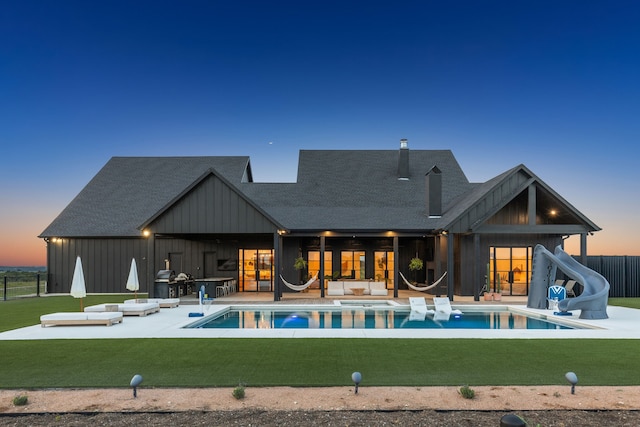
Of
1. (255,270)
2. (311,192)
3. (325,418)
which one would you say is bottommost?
(325,418)

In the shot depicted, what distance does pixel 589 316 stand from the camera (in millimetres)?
13797

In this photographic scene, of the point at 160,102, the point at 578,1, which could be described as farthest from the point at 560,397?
the point at 160,102

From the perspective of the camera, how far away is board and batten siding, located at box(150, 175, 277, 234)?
18281 mm

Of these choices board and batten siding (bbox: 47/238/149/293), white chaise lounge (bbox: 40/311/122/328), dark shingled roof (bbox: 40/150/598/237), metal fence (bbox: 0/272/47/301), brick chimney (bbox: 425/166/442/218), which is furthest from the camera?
board and batten siding (bbox: 47/238/149/293)

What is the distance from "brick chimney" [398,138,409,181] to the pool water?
469 inches

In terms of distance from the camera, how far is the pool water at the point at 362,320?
13172mm

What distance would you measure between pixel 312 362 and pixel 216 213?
449 inches

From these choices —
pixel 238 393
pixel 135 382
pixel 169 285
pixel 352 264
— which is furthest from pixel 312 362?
pixel 352 264

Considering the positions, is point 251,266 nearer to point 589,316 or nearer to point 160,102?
point 160,102

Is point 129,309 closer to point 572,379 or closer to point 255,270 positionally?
point 255,270

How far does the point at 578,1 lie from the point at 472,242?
36.7 ft

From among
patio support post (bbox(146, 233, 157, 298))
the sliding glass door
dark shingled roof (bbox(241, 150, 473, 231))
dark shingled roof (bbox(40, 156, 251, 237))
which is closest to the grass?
patio support post (bbox(146, 233, 157, 298))

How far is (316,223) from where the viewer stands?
21.2 metres

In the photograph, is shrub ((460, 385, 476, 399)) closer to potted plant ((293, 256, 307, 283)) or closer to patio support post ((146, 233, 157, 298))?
patio support post ((146, 233, 157, 298))
